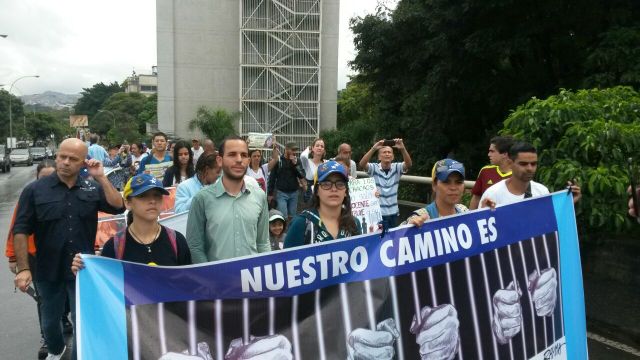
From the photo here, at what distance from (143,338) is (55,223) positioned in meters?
2.19

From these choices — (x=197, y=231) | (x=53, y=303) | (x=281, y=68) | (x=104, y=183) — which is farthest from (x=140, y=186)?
(x=281, y=68)

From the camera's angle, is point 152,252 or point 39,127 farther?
point 39,127

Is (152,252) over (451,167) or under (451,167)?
under

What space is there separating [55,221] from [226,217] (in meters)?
1.52

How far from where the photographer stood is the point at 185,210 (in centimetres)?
569

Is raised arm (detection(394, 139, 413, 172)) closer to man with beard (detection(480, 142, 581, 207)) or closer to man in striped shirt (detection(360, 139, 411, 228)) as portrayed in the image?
man in striped shirt (detection(360, 139, 411, 228))

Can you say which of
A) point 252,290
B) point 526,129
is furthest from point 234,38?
point 252,290

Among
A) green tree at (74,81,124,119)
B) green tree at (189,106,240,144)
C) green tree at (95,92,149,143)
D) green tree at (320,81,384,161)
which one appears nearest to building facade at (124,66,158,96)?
green tree at (74,81,124,119)

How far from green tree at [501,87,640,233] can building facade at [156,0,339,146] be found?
46.0 m

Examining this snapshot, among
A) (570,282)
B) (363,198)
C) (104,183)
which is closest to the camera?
(570,282)

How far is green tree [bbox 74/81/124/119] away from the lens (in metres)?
153

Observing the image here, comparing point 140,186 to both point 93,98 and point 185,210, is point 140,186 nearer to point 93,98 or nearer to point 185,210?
point 185,210

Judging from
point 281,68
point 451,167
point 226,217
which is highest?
point 281,68

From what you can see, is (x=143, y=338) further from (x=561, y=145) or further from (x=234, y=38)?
(x=234, y=38)
